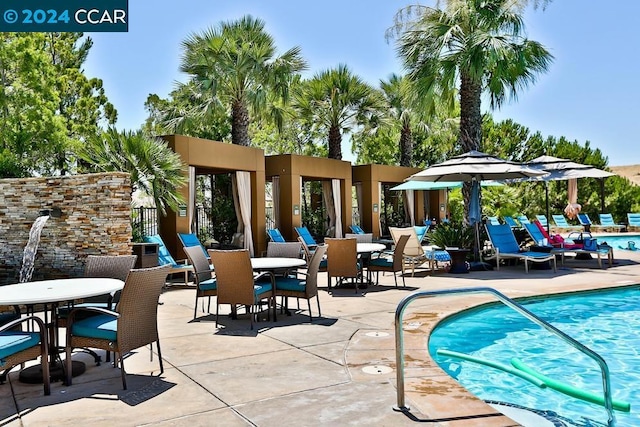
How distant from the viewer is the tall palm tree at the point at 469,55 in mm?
12047

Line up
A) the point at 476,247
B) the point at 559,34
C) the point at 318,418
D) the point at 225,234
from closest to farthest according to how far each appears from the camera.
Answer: the point at 318,418 → the point at 476,247 → the point at 559,34 → the point at 225,234

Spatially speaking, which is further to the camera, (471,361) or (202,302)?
(202,302)

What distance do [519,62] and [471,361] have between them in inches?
377

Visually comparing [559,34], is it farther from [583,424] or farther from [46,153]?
[46,153]

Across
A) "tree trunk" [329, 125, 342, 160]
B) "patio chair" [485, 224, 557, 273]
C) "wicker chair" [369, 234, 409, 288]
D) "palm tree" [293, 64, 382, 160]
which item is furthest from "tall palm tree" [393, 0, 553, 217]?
"tree trunk" [329, 125, 342, 160]

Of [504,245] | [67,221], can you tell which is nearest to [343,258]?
[67,221]

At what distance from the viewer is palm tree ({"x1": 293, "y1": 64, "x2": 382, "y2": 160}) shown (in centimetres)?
1923

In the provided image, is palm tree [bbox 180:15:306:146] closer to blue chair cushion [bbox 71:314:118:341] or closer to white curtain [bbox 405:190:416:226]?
white curtain [bbox 405:190:416:226]

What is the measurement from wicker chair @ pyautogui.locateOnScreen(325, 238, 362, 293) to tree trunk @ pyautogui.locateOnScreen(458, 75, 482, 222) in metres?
5.84

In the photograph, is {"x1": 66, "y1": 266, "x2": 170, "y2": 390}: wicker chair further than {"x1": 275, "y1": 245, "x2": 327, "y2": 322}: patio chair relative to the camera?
No

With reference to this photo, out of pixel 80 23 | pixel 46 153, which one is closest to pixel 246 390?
pixel 80 23

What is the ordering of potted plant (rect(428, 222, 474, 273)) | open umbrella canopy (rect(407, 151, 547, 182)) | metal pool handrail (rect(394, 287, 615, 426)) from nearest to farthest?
metal pool handrail (rect(394, 287, 615, 426)), open umbrella canopy (rect(407, 151, 547, 182)), potted plant (rect(428, 222, 474, 273))

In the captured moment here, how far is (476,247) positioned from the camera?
11.0m

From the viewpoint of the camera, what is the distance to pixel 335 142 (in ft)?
65.6
